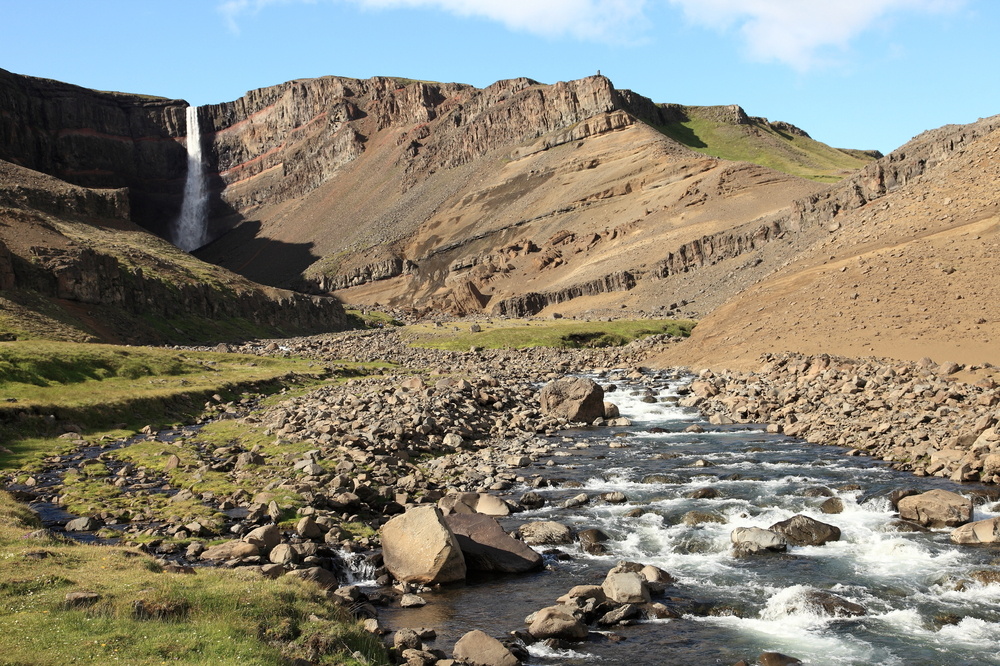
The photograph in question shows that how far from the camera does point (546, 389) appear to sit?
46094 millimetres

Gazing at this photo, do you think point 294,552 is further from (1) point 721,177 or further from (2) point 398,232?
(2) point 398,232

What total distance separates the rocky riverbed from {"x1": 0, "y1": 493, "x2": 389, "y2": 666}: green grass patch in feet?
5.09

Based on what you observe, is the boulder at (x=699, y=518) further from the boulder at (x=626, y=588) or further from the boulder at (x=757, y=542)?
the boulder at (x=626, y=588)

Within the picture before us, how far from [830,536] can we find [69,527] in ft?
74.4

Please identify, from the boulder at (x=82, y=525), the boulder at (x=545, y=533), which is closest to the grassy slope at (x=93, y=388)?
the boulder at (x=82, y=525)

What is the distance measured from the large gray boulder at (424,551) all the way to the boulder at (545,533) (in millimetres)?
3197

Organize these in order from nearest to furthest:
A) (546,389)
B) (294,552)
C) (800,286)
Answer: (294,552), (546,389), (800,286)

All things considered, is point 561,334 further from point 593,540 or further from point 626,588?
point 626,588

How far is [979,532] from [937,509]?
1556mm

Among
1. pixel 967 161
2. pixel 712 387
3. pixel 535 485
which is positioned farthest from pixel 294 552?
pixel 967 161

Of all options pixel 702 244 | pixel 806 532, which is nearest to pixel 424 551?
pixel 806 532

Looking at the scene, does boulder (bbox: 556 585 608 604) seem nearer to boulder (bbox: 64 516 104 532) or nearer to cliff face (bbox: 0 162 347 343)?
boulder (bbox: 64 516 104 532)

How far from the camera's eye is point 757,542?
68.1 feet

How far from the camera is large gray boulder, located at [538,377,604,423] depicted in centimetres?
4316
